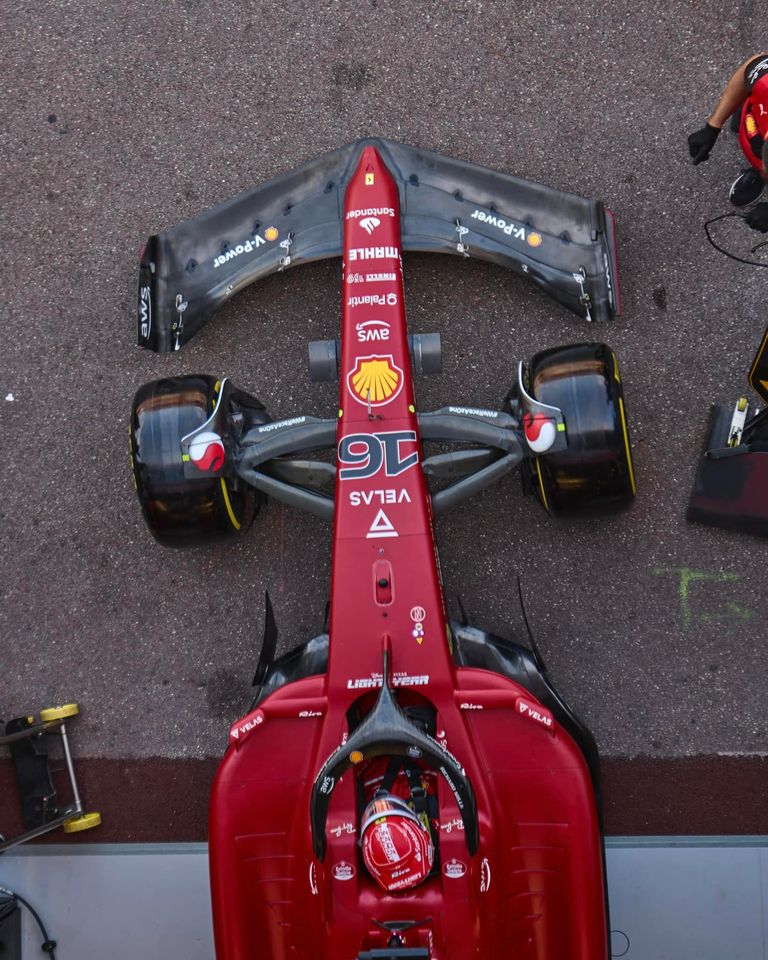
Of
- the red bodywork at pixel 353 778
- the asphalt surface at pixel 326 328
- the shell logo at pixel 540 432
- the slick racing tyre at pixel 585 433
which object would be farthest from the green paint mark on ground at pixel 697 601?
the red bodywork at pixel 353 778

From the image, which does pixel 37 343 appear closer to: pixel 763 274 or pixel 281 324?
pixel 281 324

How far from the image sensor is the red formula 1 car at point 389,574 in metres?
2.68

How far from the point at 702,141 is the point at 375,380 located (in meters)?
1.65

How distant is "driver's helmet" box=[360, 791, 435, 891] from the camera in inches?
95.0

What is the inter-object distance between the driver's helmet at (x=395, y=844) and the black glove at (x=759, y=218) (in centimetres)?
245

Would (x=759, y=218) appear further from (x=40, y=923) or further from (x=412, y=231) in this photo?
(x=40, y=923)

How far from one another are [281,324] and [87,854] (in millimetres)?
2380

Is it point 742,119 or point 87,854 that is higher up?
point 742,119

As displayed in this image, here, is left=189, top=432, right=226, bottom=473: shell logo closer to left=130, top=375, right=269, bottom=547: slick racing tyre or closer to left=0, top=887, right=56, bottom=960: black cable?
left=130, top=375, right=269, bottom=547: slick racing tyre

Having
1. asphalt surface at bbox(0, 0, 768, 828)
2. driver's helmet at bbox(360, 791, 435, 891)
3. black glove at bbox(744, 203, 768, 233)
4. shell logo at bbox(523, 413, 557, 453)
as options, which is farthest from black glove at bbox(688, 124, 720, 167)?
driver's helmet at bbox(360, 791, 435, 891)

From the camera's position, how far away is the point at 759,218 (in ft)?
11.0

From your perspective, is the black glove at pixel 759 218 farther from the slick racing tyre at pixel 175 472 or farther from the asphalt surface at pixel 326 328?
the slick racing tyre at pixel 175 472

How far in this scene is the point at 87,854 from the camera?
3.78 metres

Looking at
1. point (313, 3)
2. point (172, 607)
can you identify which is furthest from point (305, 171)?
point (172, 607)
